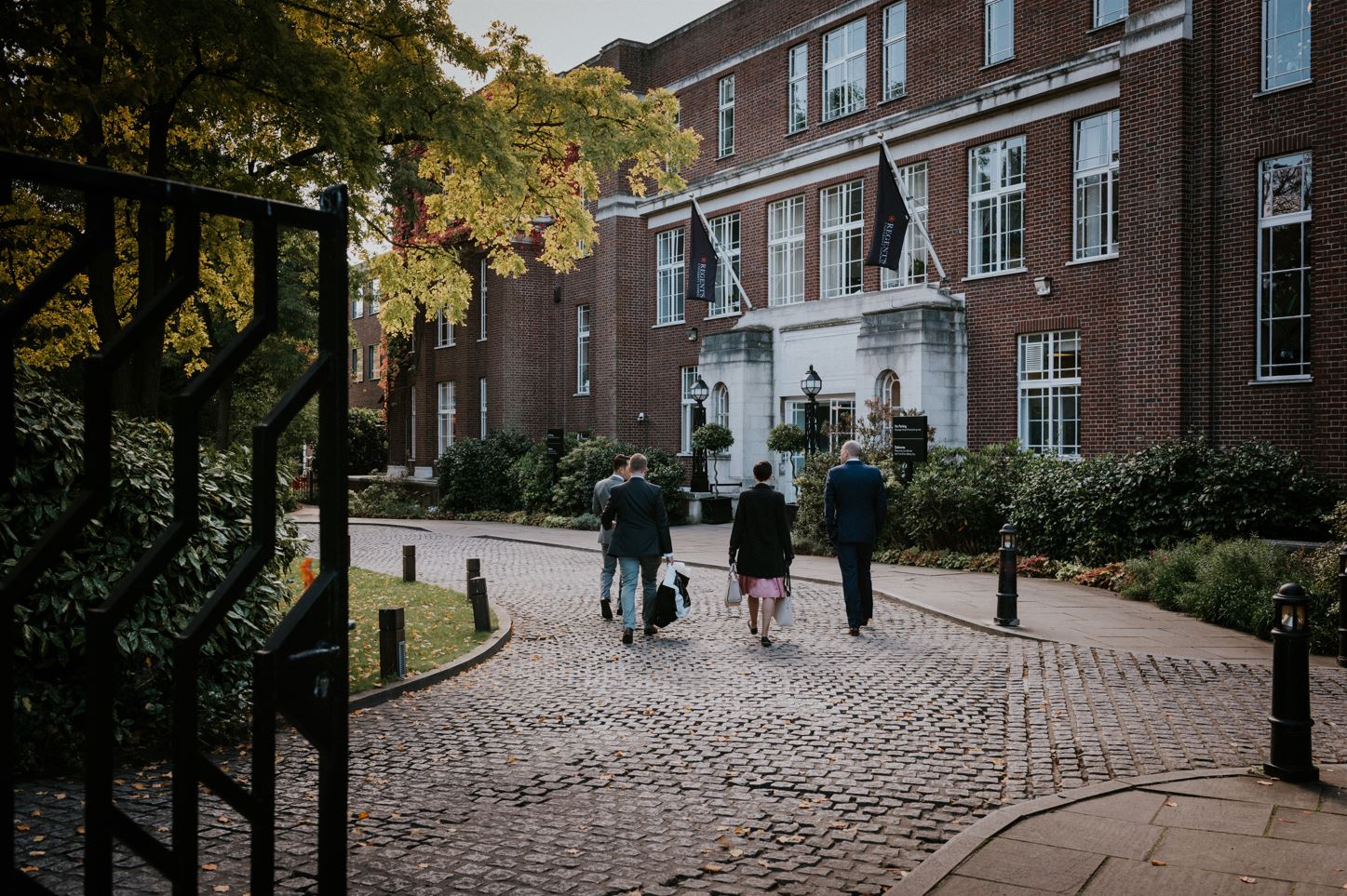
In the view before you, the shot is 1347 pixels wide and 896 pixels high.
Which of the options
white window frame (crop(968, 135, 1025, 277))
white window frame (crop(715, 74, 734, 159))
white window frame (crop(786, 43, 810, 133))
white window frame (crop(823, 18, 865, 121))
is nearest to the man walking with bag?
white window frame (crop(968, 135, 1025, 277))

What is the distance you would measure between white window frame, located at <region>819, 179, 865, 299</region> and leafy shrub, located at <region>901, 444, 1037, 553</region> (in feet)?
24.4

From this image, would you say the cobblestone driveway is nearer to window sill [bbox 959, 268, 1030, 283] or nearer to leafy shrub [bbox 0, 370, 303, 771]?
leafy shrub [bbox 0, 370, 303, 771]

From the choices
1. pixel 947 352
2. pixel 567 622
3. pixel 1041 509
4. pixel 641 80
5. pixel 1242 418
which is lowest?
pixel 567 622

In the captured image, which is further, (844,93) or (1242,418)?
(844,93)

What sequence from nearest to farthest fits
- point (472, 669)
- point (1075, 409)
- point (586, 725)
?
point (586, 725) < point (472, 669) < point (1075, 409)

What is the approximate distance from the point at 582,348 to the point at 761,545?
78.7 feet

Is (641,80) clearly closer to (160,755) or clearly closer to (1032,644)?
(1032,644)

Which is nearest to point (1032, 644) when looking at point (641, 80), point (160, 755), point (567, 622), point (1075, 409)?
point (567, 622)

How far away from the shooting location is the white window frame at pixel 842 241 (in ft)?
80.7

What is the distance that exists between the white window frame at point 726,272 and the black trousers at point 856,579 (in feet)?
57.0

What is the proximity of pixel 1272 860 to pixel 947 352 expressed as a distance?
56.6 ft

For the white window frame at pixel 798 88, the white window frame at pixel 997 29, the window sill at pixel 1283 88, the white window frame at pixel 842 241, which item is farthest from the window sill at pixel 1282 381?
the white window frame at pixel 798 88

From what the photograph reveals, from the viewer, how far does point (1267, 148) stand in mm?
16672

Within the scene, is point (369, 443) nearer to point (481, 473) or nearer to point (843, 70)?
point (481, 473)
